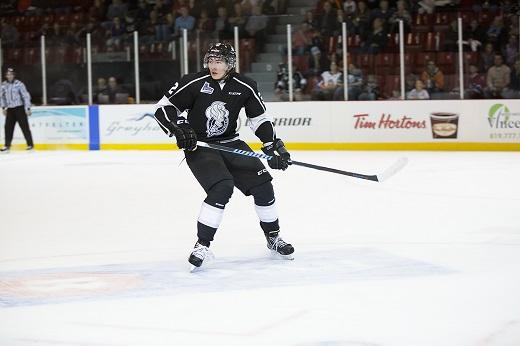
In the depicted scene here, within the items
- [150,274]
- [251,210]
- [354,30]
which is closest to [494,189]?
[251,210]

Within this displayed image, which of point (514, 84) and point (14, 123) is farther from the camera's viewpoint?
point (14, 123)

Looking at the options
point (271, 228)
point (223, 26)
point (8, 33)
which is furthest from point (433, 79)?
point (271, 228)

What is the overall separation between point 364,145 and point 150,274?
851cm

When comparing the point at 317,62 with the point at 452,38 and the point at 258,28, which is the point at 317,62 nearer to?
the point at 258,28

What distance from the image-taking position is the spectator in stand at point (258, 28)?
46.3ft

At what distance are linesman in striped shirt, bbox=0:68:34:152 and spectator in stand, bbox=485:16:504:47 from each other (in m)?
6.56

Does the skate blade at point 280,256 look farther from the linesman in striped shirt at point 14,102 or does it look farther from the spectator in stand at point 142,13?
the spectator in stand at point 142,13

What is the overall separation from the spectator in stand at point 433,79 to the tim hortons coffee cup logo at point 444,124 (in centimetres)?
33

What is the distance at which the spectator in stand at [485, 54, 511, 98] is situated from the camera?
12609 mm

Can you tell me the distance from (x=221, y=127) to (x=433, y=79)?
8114mm

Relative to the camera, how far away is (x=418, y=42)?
1331 centimetres

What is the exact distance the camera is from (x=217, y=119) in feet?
17.0

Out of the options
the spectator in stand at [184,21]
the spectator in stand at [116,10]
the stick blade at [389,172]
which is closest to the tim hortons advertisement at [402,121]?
the spectator in stand at [184,21]

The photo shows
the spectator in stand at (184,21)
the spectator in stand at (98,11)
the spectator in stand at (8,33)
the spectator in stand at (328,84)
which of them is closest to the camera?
the spectator in stand at (328,84)
